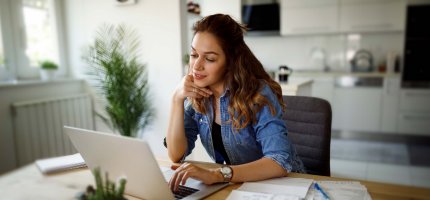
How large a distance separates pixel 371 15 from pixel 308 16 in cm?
73

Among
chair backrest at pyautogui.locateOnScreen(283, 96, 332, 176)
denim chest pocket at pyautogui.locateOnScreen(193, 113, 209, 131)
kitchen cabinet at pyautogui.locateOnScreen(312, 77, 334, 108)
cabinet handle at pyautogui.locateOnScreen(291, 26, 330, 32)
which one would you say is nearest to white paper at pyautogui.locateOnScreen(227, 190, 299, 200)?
denim chest pocket at pyautogui.locateOnScreen(193, 113, 209, 131)

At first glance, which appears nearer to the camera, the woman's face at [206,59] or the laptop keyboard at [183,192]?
the laptop keyboard at [183,192]

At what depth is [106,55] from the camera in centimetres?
242

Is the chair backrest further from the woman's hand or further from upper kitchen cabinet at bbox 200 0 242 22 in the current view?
upper kitchen cabinet at bbox 200 0 242 22

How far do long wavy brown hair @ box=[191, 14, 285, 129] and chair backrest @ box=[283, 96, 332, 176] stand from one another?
0.72 feet

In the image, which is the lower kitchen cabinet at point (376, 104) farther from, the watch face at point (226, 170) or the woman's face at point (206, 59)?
the watch face at point (226, 170)

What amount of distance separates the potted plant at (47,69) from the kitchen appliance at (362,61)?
3550 millimetres

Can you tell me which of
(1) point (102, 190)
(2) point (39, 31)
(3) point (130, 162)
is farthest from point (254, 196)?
(2) point (39, 31)

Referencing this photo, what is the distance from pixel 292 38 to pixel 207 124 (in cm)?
365

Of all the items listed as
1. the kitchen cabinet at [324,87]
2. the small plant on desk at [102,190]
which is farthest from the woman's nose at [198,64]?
the kitchen cabinet at [324,87]

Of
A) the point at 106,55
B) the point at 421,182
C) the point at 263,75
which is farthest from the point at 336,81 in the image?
the point at 263,75

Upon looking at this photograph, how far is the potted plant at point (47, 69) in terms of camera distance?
249 centimetres

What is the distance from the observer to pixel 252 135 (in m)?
1.07

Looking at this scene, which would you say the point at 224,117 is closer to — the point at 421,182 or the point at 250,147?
the point at 250,147
